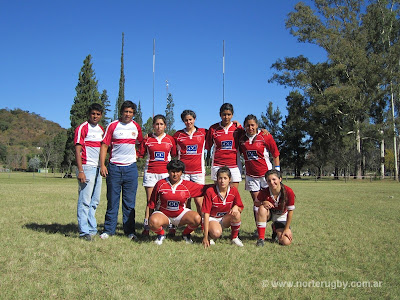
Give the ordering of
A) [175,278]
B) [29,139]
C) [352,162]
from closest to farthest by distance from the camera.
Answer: [175,278], [352,162], [29,139]

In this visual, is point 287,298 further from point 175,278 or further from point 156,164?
point 156,164

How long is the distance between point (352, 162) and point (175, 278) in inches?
1805

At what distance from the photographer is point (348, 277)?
12.4ft

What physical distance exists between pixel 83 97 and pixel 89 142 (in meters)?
41.4

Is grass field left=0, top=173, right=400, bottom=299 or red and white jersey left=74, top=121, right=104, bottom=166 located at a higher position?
red and white jersey left=74, top=121, right=104, bottom=166

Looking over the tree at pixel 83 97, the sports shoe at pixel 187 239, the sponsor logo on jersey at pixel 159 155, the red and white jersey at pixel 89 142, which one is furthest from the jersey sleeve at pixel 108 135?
the tree at pixel 83 97

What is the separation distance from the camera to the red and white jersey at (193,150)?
19.6ft

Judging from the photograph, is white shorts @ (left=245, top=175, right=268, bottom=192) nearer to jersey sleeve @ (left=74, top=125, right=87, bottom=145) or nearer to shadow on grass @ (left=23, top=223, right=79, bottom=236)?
jersey sleeve @ (left=74, top=125, right=87, bottom=145)

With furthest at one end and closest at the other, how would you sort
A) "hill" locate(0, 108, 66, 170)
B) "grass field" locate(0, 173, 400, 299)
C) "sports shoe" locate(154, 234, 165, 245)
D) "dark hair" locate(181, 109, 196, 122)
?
"hill" locate(0, 108, 66, 170) → "dark hair" locate(181, 109, 196, 122) → "sports shoe" locate(154, 234, 165, 245) → "grass field" locate(0, 173, 400, 299)

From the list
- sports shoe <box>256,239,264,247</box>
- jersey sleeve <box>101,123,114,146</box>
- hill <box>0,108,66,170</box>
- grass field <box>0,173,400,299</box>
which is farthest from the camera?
hill <box>0,108,66,170</box>

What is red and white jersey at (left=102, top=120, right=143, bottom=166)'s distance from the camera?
571 cm

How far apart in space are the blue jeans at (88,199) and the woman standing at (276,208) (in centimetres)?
282

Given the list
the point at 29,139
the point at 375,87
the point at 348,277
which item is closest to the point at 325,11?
the point at 375,87

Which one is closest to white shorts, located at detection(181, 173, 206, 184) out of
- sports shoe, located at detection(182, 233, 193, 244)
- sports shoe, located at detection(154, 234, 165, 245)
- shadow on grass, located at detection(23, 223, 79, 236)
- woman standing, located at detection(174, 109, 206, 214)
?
woman standing, located at detection(174, 109, 206, 214)
